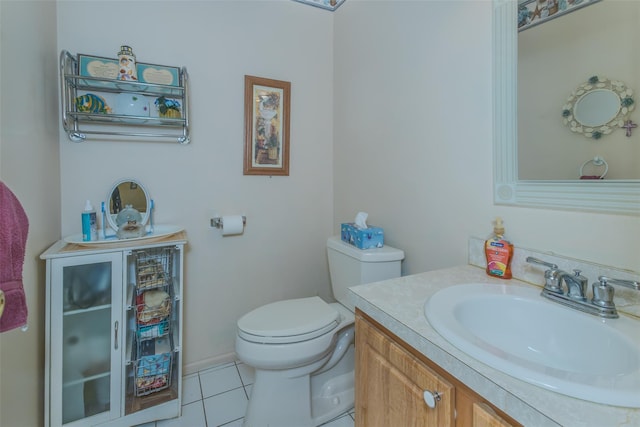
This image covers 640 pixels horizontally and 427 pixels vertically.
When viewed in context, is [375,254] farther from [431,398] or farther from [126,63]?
[126,63]

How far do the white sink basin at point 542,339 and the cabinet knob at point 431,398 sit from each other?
117 mm

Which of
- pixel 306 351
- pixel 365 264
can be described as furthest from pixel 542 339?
pixel 306 351

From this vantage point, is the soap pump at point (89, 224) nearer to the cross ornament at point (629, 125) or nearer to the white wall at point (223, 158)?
the white wall at point (223, 158)

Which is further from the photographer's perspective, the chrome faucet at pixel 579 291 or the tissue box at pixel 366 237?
the tissue box at pixel 366 237

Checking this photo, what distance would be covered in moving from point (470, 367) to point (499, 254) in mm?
574

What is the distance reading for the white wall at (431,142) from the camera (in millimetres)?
909

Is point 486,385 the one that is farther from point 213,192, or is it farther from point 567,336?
point 213,192

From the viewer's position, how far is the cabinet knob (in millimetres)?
607

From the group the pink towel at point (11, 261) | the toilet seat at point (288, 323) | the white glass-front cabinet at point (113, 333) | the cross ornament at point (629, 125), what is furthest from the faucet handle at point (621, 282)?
the white glass-front cabinet at point (113, 333)

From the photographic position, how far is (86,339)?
1.25m

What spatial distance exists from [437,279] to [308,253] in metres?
1.15

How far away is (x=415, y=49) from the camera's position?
137 centimetres

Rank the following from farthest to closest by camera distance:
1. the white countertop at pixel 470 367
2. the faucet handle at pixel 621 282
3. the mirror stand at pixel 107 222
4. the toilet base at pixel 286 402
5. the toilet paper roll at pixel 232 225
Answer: the toilet paper roll at pixel 232 225 → the mirror stand at pixel 107 222 → the toilet base at pixel 286 402 → the faucet handle at pixel 621 282 → the white countertop at pixel 470 367

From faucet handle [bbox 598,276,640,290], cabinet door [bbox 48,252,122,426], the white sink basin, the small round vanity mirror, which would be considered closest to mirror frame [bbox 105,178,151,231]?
the small round vanity mirror
